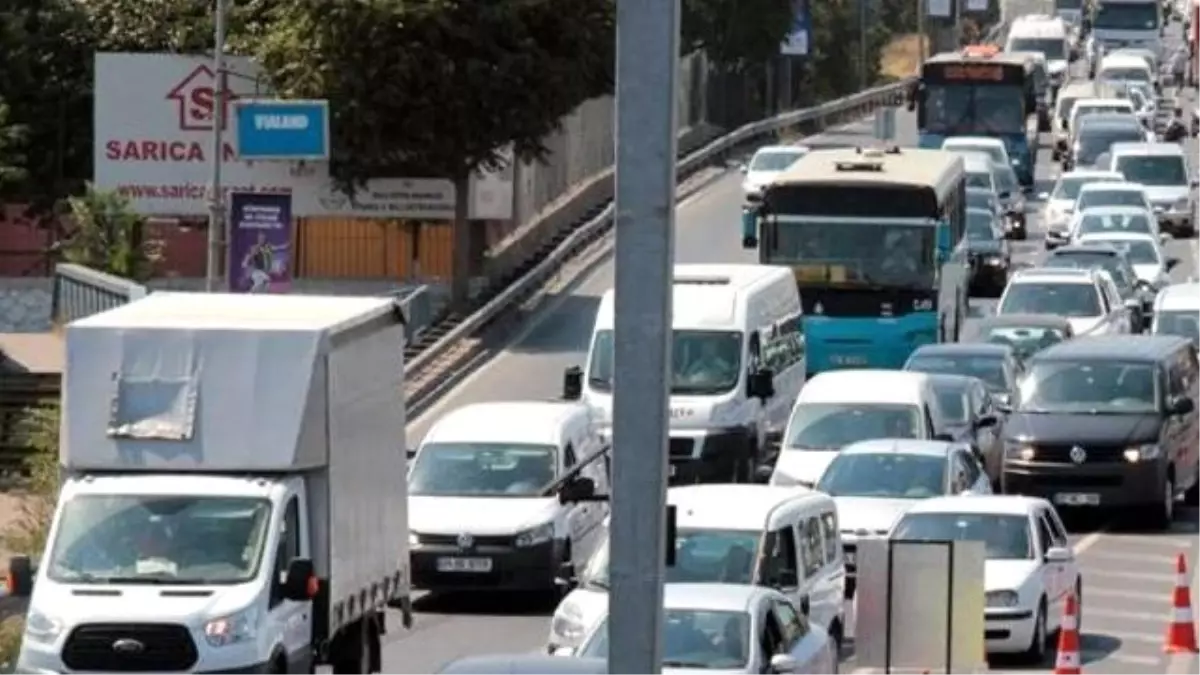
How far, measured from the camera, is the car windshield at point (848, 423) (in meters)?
34.2

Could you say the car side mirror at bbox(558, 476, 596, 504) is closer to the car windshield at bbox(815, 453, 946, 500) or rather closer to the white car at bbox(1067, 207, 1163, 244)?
→ the car windshield at bbox(815, 453, 946, 500)

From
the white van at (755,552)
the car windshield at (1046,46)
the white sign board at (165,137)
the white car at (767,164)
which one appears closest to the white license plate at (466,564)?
the white van at (755,552)

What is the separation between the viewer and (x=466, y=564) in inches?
1174

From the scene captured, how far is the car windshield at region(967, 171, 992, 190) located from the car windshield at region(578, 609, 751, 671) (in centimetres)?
3928

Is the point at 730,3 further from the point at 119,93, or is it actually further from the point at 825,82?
the point at 119,93

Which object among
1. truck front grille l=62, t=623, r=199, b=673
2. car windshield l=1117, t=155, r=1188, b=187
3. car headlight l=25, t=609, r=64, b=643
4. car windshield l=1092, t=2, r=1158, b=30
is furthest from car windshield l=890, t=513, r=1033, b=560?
car windshield l=1092, t=2, r=1158, b=30

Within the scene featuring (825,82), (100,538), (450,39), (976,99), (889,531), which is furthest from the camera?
(825,82)

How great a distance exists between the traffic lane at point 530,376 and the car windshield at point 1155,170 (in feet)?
26.1

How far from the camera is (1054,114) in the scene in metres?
91.6

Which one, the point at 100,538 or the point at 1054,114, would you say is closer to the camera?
the point at 100,538

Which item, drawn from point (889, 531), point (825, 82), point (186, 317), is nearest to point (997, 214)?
point (889, 531)

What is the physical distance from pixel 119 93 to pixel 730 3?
33.1m

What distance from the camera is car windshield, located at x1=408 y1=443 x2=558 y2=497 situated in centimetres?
3073

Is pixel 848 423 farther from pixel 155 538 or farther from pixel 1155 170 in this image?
pixel 1155 170
